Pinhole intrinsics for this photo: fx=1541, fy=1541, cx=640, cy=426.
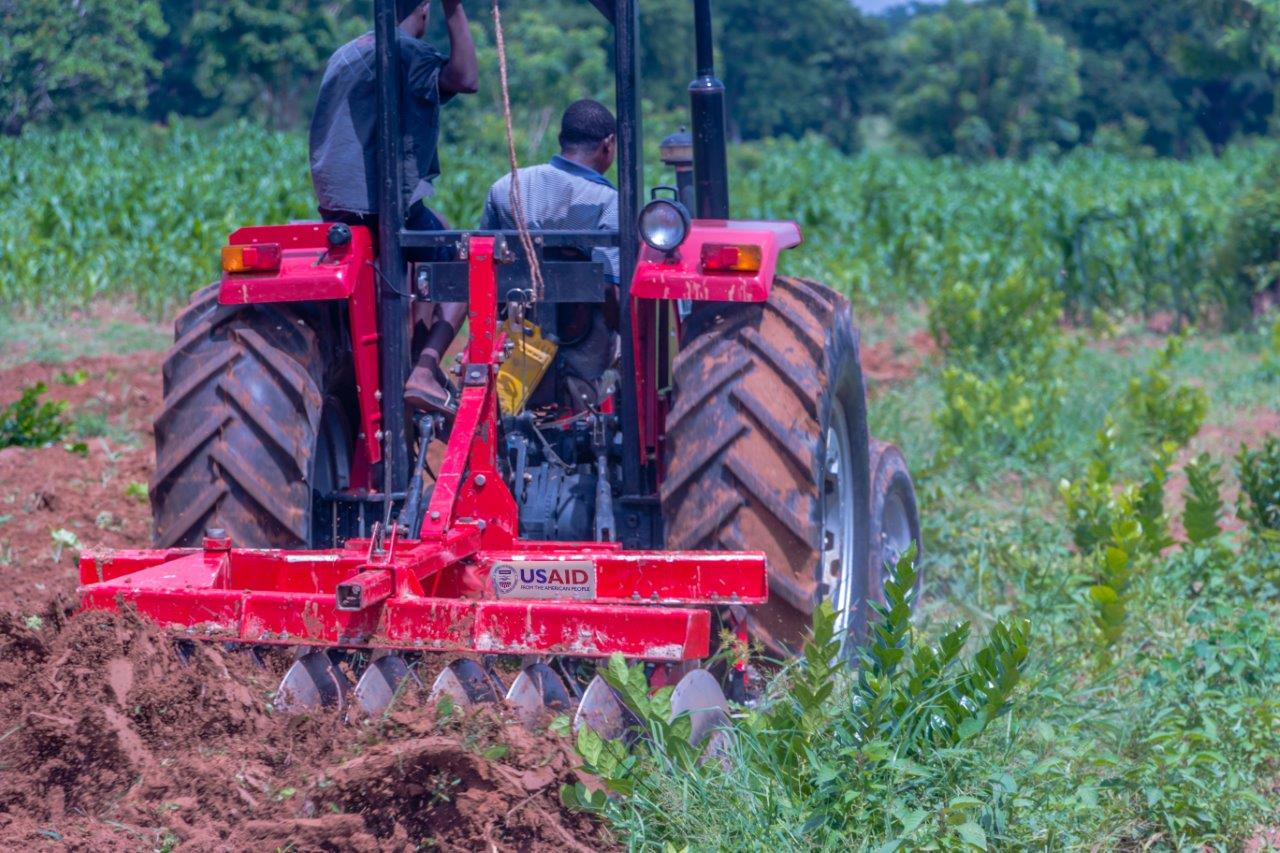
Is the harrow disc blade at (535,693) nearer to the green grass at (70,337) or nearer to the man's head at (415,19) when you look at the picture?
the man's head at (415,19)

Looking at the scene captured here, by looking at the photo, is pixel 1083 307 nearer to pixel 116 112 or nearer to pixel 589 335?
pixel 589 335

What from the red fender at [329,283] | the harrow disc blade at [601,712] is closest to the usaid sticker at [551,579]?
the harrow disc blade at [601,712]

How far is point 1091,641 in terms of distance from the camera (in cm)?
521

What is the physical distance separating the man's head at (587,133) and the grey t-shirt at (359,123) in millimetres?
662

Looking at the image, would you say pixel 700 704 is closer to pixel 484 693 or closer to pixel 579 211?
pixel 484 693

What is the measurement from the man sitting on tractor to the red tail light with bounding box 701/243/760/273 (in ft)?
1.38

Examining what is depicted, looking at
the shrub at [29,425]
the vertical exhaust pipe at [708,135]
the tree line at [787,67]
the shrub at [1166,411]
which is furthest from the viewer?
the tree line at [787,67]

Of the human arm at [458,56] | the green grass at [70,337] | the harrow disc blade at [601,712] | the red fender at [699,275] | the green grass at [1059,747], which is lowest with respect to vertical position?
the green grass at [1059,747]

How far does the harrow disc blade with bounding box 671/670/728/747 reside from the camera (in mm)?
3543

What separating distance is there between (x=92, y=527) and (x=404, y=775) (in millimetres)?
4158

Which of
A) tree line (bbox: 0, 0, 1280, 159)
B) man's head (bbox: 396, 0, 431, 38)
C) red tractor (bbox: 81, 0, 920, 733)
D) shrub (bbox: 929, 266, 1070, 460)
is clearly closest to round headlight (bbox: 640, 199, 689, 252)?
red tractor (bbox: 81, 0, 920, 733)

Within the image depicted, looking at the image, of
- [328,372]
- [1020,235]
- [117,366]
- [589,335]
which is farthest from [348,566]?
[1020,235]

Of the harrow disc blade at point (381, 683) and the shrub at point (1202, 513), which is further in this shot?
the shrub at point (1202, 513)

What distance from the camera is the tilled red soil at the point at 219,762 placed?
3.21 m
